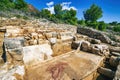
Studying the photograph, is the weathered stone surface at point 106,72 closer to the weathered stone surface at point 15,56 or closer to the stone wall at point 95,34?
the weathered stone surface at point 15,56

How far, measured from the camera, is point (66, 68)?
3504mm

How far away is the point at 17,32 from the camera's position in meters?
4.20

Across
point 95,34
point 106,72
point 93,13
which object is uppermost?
point 93,13

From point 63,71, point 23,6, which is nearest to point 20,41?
point 63,71

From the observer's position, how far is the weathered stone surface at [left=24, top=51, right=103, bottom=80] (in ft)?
10.3

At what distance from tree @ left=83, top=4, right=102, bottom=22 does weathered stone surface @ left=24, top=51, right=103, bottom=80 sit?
78.9 ft

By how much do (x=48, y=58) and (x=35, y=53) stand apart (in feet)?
1.47

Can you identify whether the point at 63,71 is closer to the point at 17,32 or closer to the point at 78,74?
the point at 78,74

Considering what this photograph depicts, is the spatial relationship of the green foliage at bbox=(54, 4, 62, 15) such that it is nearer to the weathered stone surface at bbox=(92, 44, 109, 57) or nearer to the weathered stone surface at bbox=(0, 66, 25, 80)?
the weathered stone surface at bbox=(92, 44, 109, 57)

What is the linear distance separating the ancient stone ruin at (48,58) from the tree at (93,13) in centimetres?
2337

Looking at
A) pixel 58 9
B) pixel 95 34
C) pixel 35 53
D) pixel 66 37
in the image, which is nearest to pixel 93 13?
pixel 58 9

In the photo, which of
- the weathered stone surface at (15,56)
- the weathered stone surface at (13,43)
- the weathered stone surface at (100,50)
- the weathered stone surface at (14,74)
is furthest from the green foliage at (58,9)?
the weathered stone surface at (14,74)

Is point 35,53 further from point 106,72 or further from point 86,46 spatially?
point 106,72

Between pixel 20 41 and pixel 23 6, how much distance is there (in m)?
21.9
